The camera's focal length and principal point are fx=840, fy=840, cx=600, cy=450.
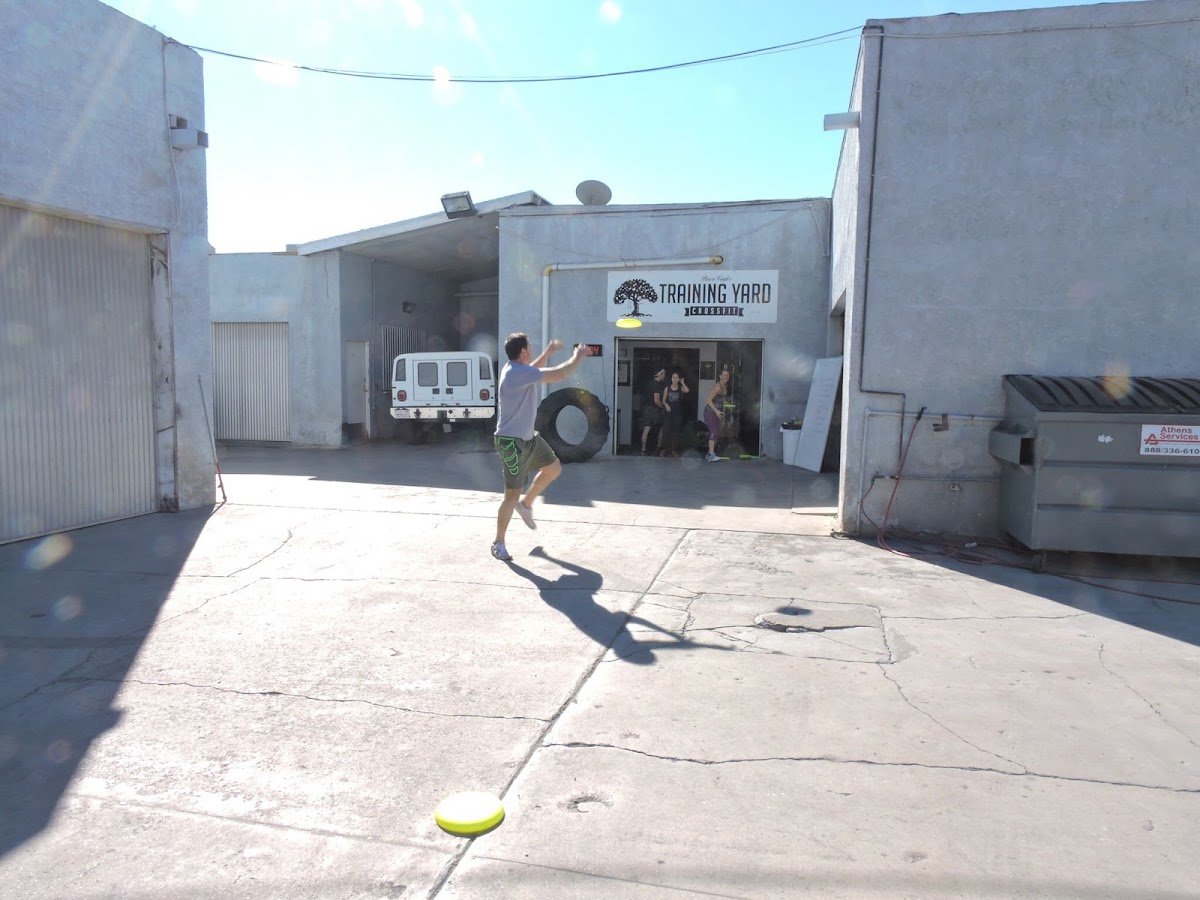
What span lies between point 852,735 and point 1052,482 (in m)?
3.87

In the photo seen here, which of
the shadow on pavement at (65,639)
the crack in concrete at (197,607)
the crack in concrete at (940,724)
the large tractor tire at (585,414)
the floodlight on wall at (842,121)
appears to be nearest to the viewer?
the shadow on pavement at (65,639)

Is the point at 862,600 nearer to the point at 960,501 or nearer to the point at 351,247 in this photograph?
the point at 960,501

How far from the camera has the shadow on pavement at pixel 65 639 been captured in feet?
10.6

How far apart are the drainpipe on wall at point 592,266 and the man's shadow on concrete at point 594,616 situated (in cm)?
820

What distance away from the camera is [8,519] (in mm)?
7027

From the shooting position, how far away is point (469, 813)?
2.92 m

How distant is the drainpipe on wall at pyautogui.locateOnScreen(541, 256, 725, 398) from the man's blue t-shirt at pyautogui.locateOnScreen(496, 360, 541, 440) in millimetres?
7436

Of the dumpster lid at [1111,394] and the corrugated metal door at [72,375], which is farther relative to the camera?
the corrugated metal door at [72,375]

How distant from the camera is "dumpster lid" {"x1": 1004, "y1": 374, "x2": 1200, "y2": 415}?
21.1 feet

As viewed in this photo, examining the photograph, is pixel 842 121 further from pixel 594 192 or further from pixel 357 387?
pixel 357 387

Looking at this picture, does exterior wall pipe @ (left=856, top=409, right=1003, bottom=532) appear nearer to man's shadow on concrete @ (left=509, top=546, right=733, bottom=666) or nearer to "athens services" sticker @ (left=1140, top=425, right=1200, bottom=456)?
"athens services" sticker @ (left=1140, top=425, right=1200, bottom=456)

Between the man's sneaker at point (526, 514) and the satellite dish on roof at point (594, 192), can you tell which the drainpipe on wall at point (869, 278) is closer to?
the man's sneaker at point (526, 514)

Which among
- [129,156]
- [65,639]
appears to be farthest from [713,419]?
[65,639]

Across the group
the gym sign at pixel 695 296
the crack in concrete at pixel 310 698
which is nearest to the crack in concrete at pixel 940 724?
the crack in concrete at pixel 310 698
